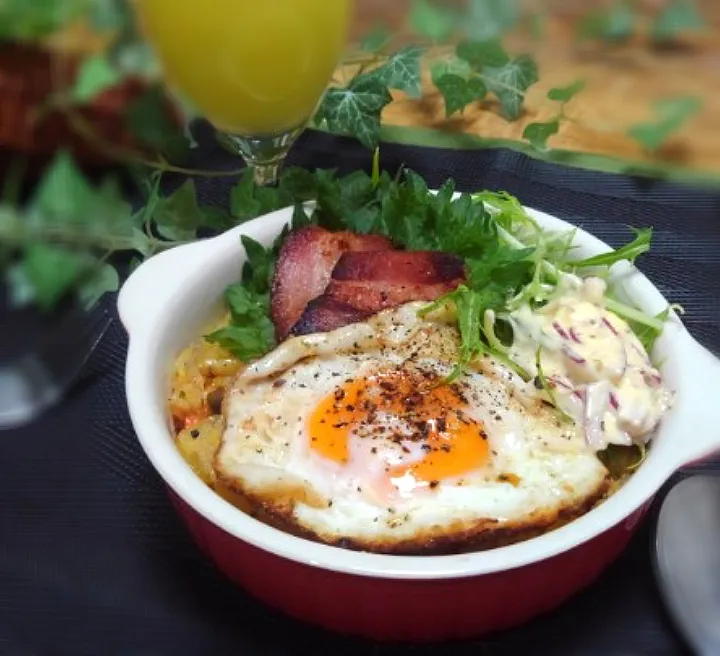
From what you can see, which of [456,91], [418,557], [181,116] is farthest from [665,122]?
[418,557]

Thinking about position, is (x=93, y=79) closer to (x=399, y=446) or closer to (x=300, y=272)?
(x=300, y=272)

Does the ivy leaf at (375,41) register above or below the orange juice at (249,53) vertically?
below

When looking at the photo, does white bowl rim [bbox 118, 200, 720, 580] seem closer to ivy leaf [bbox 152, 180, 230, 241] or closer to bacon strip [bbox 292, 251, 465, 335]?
bacon strip [bbox 292, 251, 465, 335]

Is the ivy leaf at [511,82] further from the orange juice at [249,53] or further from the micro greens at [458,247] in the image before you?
the micro greens at [458,247]

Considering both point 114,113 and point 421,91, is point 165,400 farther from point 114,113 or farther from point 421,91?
point 421,91

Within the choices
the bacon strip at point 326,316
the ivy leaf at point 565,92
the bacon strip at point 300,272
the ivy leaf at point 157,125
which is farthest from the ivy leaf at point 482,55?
the bacon strip at point 326,316

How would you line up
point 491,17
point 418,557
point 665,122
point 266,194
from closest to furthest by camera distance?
point 418,557 < point 266,194 < point 665,122 < point 491,17
